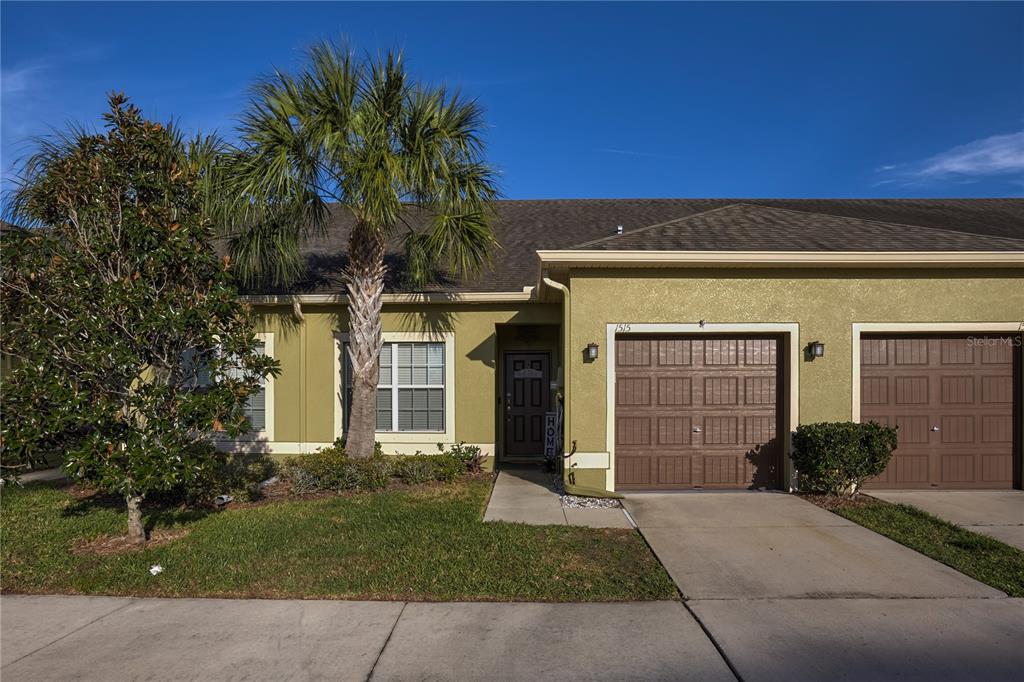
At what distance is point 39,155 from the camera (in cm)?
730

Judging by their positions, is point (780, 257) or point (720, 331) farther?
point (720, 331)

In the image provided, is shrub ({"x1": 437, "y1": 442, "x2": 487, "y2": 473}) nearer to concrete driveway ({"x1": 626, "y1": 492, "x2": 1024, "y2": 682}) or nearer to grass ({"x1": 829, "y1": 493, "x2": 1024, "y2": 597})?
concrete driveway ({"x1": 626, "y1": 492, "x2": 1024, "y2": 682})

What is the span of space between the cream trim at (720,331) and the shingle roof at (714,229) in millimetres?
1101

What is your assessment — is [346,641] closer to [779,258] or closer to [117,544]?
[117,544]

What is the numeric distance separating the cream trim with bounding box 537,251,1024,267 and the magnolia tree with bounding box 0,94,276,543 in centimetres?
421

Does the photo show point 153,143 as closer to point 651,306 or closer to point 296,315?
point 296,315

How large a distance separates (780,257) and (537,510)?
469 centimetres

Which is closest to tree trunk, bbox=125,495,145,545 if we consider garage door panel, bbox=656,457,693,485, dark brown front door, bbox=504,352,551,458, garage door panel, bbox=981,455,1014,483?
garage door panel, bbox=656,457,693,485

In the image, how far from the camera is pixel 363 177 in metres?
8.88

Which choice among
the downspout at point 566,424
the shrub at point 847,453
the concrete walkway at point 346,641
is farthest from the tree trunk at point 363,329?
the shrub at point 847,453

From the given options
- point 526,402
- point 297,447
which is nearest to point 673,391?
point 526,402

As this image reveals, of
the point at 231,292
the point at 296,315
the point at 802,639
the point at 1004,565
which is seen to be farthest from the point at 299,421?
the point at 1004,565

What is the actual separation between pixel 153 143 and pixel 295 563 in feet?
15.1

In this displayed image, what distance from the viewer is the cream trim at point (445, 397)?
11.3 meters
